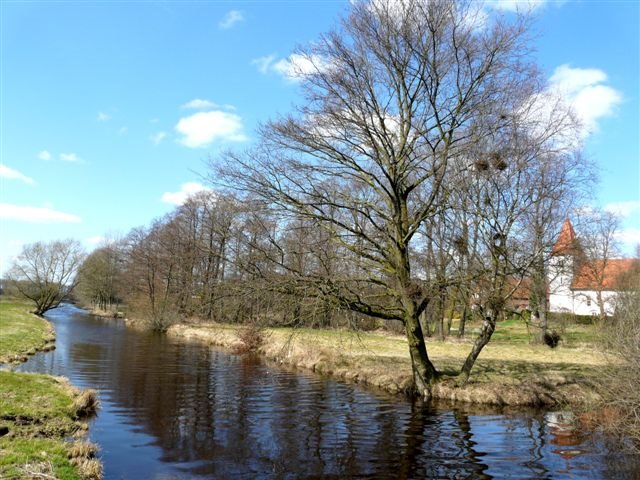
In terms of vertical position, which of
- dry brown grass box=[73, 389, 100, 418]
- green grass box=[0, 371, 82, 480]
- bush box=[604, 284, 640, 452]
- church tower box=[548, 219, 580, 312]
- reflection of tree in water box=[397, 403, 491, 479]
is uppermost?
church tower box=[548, 219, 580, 312]

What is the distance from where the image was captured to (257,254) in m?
14.5

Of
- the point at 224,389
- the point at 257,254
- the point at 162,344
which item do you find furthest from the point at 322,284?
the point at 162,344

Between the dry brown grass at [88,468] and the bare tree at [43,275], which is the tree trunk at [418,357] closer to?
the dry brown grass at [88,468]

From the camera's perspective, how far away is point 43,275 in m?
55.3

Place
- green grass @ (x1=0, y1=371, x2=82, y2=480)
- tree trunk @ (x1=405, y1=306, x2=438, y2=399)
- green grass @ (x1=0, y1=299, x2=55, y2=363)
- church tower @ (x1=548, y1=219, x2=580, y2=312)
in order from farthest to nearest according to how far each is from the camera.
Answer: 1. green grass @ (x1=0, y1=299, x2=55, y2=363)
2. tree trunk @ (x1=405, y1=306, x2=438, y2=399)
3. church tower @ (x1=548, y1=219, x2=580, y2=312)
4. green grass @ (x1=0, y1=371, x2=82, y2=480)

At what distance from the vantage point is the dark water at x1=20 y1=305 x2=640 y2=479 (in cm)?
913

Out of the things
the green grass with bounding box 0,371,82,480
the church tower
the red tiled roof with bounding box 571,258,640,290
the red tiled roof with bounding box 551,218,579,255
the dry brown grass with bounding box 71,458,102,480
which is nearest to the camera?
the green grass with bounding box 0,371,82,480

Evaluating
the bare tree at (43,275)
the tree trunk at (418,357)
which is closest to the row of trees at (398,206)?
the tree trunk at (418,357)

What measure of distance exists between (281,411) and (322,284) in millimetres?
3694

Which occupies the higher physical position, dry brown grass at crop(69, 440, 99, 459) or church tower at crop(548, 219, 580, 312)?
church tower at crop(548, 219, 580, 312)

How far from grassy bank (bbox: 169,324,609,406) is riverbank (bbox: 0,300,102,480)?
18.5 feet

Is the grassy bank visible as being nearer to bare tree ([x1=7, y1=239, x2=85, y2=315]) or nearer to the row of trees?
the row of trees

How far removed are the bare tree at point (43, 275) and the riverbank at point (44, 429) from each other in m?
45.8

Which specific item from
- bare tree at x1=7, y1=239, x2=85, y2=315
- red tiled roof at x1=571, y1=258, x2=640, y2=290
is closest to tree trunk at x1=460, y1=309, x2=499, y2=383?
red tiled roof at x1=571, y1=258, x2=640, y2=290
